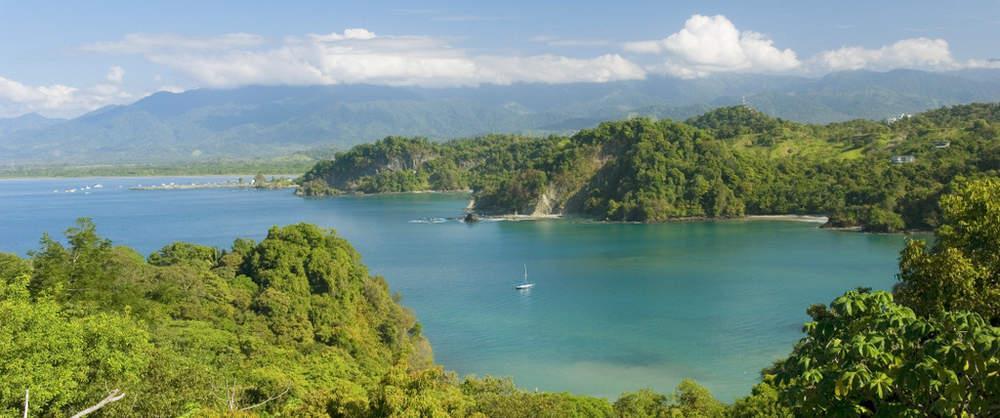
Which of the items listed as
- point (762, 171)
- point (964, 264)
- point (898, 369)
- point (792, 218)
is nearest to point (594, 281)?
point (964, 264)

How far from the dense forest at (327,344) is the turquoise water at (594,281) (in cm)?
→ 523

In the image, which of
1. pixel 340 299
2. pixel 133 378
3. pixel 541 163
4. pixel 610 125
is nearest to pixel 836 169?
pixel 610 125

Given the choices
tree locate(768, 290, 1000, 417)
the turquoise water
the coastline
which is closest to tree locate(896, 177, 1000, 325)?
tree locate(768, 290, 1000, 417)

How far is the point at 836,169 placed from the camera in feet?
258

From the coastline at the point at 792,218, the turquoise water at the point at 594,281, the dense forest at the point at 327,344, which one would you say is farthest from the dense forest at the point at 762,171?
the dense forest at the point at 327,344

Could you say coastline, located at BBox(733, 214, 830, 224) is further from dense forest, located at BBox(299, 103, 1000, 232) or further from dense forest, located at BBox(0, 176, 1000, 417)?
dense forest, located at BBox(0, 176, 1000, 417)

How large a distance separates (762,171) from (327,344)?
69209mm

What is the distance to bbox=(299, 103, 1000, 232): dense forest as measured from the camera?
66.2 m

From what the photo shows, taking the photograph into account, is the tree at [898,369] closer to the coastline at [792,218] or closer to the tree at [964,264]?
the tree at [964,264]

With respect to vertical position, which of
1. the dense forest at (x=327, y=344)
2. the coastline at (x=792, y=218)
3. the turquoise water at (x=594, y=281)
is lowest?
the turquoise water at (x=594, y=281)

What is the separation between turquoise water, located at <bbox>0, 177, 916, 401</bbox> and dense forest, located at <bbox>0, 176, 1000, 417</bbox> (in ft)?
17.1

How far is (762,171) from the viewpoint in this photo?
273 ft

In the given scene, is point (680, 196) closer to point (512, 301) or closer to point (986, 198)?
point (512, 301)

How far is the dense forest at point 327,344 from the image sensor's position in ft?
20.2
